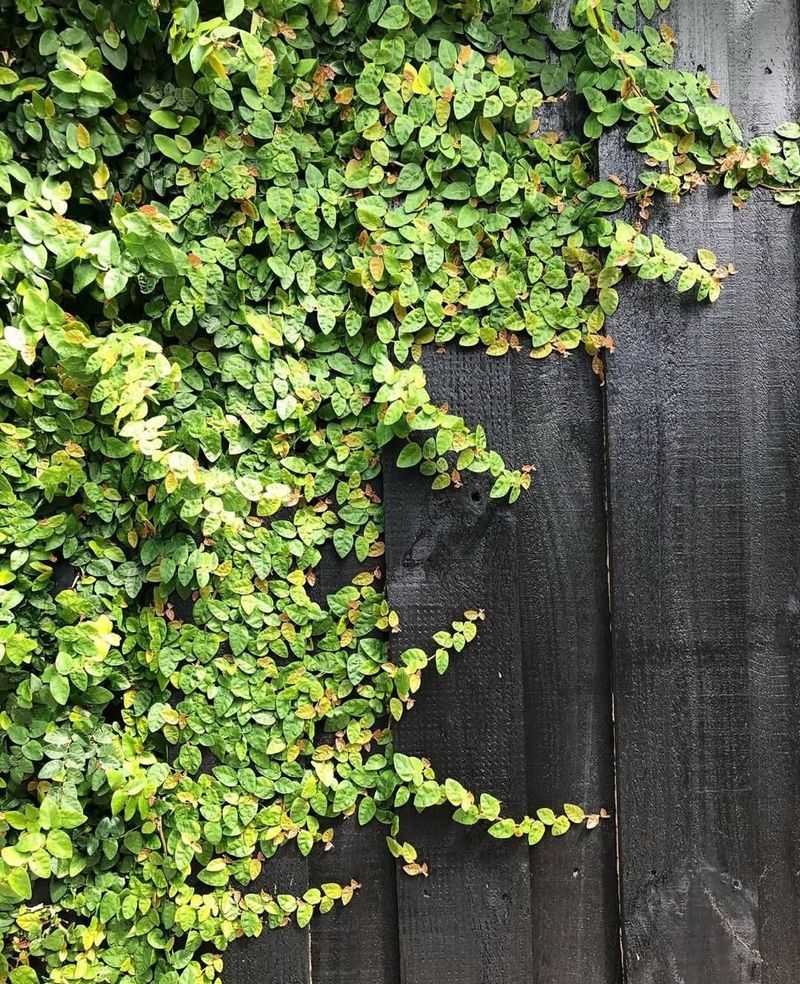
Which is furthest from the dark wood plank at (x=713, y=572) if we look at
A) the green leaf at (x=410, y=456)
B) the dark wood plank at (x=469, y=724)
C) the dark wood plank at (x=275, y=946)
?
the dark wood plank at (x=275, y=946)

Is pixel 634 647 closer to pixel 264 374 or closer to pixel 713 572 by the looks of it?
pixel 713 572

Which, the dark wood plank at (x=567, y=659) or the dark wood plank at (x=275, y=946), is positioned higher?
the dark wood plank at (x=567, y=659)

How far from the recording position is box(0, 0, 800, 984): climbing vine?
1.20m

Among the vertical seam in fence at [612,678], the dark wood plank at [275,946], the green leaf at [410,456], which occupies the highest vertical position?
the green leaf at [410,456]

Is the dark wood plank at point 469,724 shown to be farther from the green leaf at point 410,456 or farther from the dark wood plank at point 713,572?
the dark wood plank at point 713,572

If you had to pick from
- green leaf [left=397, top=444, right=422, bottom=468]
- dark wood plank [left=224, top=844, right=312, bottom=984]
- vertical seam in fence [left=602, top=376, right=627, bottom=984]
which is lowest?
dark wood plank [left=224, top=844, right=312, bottom=984]

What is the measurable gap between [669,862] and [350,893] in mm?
506

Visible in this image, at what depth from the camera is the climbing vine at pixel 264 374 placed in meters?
1.20

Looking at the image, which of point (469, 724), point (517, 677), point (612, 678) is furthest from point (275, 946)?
point (612, 678)

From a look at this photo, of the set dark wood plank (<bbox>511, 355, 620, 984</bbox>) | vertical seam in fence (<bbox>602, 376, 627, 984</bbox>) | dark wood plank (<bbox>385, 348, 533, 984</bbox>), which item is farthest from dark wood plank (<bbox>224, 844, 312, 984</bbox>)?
vertical seam in fence (<bbox>602, 376, 627, 984</bbox>)

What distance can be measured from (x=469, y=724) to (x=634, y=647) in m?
0.29

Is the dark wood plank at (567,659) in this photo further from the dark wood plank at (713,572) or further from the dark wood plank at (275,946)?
the dark wood plank at (275,946)

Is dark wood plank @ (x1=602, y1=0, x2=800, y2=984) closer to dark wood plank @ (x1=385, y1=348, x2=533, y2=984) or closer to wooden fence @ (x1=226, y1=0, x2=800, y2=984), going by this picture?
wooden fence @ (x1=226, y1=0, x2=800, y2=984)

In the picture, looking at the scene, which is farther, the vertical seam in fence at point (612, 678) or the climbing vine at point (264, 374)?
the vertical seam in fence at point (612, 678)
